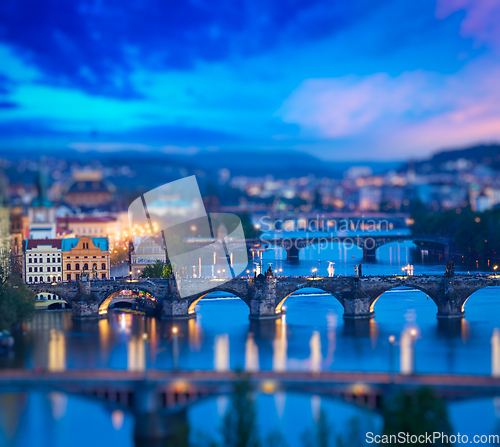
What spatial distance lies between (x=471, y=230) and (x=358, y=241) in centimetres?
849

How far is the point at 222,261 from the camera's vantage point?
172ft

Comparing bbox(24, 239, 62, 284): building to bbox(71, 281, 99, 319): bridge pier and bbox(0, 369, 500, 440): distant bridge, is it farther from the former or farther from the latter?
bbox(0, 369, 500, 440): distant bridge

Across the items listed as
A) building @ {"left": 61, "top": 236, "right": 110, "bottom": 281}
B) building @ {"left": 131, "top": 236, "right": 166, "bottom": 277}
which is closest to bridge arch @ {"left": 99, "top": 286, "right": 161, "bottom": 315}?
building @ {"left": 61, "top": 236, "right": 110, "bottom": 281}

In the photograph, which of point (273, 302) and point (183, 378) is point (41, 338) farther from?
point (183, 378)

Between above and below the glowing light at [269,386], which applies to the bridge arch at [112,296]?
above

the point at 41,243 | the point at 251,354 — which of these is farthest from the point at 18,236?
the point at 251,354

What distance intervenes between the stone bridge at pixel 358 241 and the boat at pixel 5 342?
30.3 m

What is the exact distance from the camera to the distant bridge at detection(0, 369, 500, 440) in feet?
60.5

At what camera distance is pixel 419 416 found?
17.1 meters

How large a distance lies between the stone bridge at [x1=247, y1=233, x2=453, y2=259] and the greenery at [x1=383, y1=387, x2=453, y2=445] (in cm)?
3859

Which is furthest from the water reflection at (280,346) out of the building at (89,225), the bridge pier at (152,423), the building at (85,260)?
the building at (89,225)

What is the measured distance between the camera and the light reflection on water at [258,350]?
20.5 m

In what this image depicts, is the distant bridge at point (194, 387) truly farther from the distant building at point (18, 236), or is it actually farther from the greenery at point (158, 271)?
the distant building at point (18, 236)

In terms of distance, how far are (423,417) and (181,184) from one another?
146720 mm
